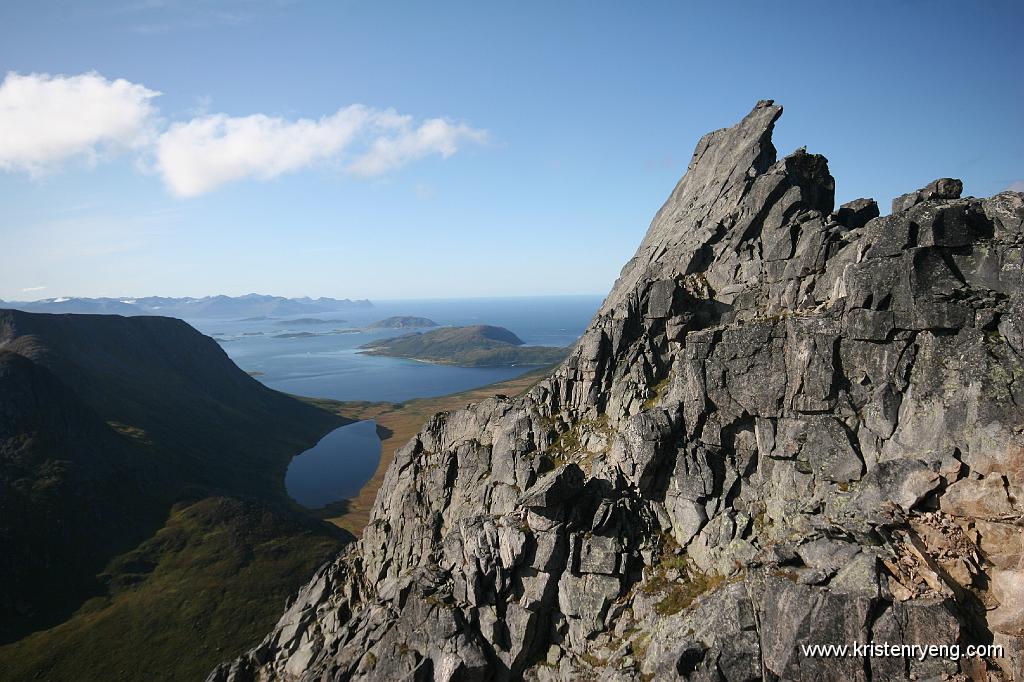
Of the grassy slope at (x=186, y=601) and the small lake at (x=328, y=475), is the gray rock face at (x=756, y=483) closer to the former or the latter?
the grassy slope at (x=186, y=601)

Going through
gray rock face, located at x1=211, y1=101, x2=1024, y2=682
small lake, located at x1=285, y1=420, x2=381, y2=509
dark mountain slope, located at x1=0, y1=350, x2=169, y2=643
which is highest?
gray rock face, located at x1=211, y1=101, x2=1024, y2=682

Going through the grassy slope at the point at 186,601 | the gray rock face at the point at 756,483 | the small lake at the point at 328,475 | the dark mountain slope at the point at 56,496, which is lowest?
the small lake at the point at 328,475

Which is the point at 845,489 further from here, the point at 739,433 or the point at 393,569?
the point at 393,569

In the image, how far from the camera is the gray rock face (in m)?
24.1

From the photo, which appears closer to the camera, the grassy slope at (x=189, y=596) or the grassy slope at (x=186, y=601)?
the grassy slope at (x=186, y=601)

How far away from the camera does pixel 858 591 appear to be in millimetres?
23719

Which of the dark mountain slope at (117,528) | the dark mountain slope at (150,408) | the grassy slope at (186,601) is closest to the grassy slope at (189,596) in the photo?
the grassy slope at (186,601)

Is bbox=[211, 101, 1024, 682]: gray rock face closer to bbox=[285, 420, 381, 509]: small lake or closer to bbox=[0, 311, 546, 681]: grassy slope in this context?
bbox=[0, 311, 546, 681]: grassy slope

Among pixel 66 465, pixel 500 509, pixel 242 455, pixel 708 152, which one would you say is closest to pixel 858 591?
pixel 500 509

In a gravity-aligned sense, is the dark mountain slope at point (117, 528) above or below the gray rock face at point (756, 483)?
below

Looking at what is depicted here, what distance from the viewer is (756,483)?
33.9 m

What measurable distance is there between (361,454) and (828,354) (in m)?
186

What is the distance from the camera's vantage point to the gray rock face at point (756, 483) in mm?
24094

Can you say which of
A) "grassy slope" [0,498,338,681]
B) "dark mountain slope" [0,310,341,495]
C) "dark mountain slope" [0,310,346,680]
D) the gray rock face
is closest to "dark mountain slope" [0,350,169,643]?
"dark mountain slope" [0,310,346,680]
